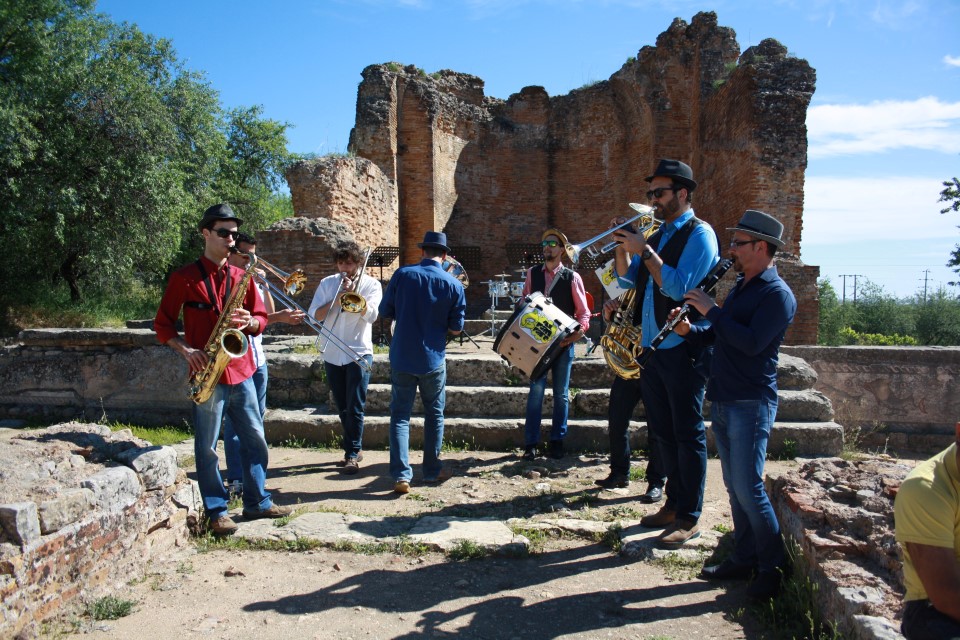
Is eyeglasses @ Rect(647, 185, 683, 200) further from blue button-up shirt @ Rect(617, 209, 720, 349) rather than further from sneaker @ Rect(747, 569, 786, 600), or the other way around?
sneaker @ Rect(747, 569, 786, 600)

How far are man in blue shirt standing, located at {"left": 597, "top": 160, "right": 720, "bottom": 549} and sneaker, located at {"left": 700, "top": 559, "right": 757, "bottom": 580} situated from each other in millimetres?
377

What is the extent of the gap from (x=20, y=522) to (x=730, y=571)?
3567mm

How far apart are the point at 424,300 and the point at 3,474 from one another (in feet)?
9.61

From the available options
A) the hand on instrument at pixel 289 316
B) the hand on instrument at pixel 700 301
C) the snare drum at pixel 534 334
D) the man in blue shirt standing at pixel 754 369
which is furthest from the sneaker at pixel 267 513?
the hand on instrument at pixel 700 301

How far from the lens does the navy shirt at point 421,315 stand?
5094 millimetres

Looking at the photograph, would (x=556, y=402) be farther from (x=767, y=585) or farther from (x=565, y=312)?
(x=767, y=585)

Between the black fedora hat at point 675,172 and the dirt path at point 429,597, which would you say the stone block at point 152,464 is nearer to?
the dirt path at point 429,597

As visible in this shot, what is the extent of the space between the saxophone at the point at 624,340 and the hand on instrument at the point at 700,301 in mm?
909

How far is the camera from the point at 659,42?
16234mm

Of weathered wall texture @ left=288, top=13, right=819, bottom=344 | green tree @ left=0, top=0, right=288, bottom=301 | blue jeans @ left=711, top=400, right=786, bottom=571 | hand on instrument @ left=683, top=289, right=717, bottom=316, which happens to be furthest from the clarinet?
green tree @ left=0, top=0, right=288, bottom=301

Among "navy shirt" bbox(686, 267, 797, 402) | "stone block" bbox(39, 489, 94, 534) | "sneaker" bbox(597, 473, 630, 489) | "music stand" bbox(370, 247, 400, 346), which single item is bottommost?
"sneaker" bbox(597, 473, 630, 489)

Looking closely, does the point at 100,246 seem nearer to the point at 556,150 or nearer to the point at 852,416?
the point at 556,150

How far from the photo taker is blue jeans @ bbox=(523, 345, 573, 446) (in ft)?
19.3

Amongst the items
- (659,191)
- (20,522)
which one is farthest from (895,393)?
(20,522)
